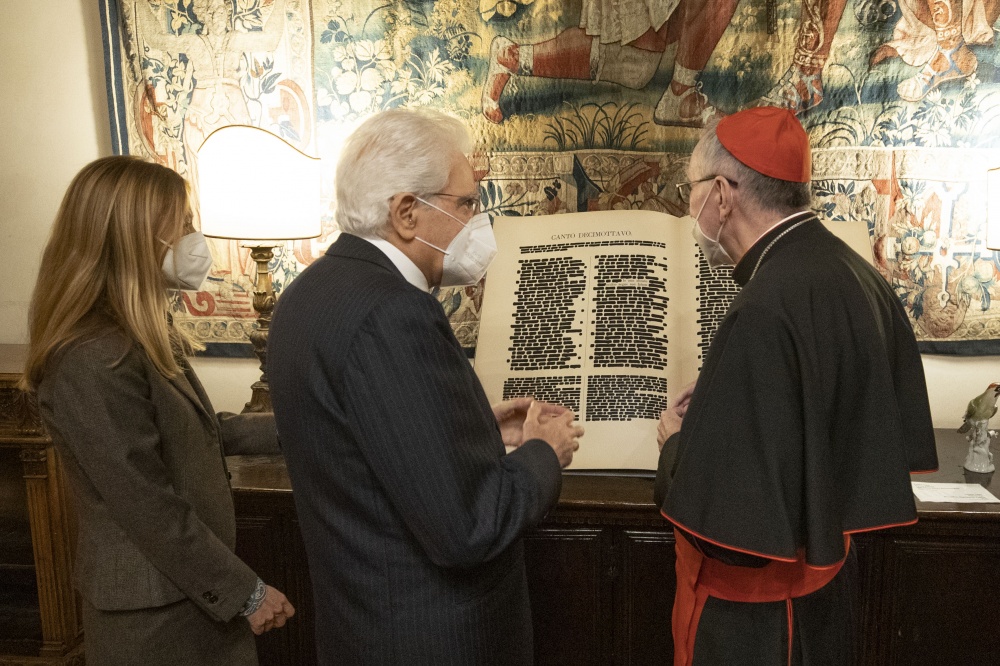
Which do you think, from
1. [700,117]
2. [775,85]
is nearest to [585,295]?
[700,117]

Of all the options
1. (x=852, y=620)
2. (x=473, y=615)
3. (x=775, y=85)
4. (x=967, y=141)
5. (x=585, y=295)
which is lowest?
(x=852, y=620)

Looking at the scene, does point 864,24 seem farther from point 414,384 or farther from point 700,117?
point 414,384

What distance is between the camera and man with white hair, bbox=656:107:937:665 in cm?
139

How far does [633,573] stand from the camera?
7.16 ft

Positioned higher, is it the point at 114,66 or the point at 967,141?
the point at 114,66

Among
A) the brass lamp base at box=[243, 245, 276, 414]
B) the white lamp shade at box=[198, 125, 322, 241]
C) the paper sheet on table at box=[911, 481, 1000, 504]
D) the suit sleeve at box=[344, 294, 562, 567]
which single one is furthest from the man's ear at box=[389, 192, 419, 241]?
the paper sheet on table at box=[911, 481, 1000, 504]

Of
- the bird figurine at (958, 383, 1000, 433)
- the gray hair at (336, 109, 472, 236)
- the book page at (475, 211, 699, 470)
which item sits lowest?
the bird figurine at (958, 383, 1000, 433)

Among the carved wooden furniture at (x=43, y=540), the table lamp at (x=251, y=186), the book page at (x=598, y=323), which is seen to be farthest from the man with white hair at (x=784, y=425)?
the carved wooden furniture at (x=43, y=540)

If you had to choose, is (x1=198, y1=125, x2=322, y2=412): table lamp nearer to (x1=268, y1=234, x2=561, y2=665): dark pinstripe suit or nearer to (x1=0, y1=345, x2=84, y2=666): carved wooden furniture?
(x1=0, y1=345, x2=84, y2=666): carved wooden furniture

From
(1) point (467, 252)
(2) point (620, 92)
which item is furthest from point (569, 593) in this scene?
(2) point (620, 92)

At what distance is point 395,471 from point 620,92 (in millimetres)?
1990

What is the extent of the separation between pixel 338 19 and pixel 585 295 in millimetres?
1389

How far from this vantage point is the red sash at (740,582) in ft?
5.02

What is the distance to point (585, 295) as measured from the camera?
2492 mm
